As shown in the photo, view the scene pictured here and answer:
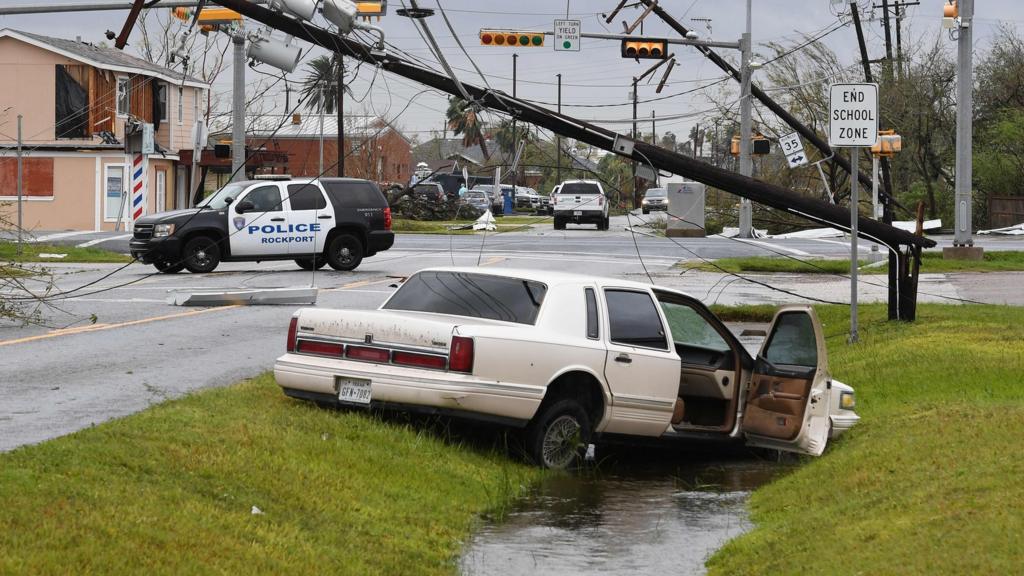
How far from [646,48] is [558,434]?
27383mm

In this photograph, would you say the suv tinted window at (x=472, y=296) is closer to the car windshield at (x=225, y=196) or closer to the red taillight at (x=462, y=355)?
the red taillight at (x=462, y=355)

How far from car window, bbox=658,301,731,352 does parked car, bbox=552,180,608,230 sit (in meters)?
34.8

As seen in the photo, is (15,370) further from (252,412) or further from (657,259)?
(657,259)

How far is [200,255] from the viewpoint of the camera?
26469 millimetres

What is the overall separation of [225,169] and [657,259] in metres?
24.8

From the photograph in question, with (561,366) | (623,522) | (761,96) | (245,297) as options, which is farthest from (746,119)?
(623,522)

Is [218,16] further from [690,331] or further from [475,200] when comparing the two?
[475,200]

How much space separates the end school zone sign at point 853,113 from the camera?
15016mm

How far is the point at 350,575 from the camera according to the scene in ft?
20.6

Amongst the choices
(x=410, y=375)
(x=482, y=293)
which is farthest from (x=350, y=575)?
(x=482, y=293)

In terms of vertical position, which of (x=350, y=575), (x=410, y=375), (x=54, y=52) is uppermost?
(x=54, y=52)

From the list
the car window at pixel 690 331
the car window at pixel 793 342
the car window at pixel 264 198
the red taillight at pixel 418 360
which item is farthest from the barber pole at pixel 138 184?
the red taillight at pixel 418 360

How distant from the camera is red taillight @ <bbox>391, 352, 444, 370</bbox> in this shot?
29.8ft

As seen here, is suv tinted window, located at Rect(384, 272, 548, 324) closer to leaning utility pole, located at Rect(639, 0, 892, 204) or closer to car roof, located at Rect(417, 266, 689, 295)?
car roof, located at Rect(417, 266, 689, 295)
